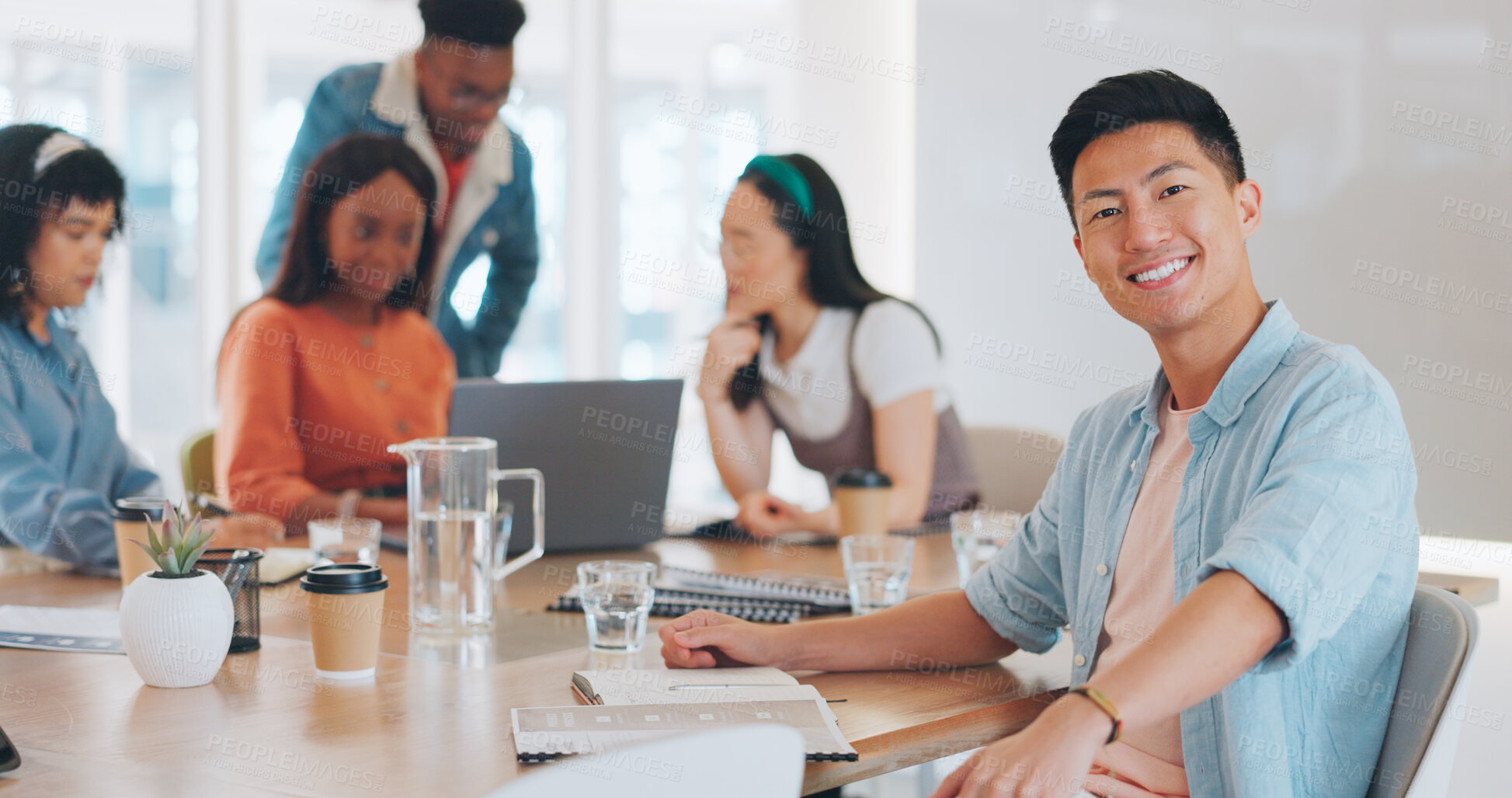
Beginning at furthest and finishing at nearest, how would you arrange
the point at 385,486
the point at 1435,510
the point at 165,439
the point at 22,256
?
1. the point at 165,439
2. the point at 1435,510
3. the point at 385,486
4. the point at 22,256

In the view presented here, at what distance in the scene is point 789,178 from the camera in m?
2.67

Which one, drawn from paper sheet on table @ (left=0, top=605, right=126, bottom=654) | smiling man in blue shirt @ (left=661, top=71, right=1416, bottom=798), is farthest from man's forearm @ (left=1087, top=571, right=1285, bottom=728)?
paper sheet on table @ (left=0, top=605, right=126, bottom=654)

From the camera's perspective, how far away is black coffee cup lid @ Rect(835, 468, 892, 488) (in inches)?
80.1

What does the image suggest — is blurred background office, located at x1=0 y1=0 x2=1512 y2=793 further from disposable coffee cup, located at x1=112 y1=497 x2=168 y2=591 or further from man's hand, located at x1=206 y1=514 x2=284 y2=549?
disposable coffee cup, located at x1=112 y1=497 x2=168 y2=591

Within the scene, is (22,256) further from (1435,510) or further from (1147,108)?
(1435,510)

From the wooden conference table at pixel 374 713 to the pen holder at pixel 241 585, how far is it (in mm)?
21

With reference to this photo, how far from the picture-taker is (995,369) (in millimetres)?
3826

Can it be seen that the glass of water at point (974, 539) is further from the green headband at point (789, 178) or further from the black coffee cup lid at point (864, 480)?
the green headband at point (789, 178)

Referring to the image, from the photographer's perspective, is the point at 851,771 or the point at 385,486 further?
the point at 385,486

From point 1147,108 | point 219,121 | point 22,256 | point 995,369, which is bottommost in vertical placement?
point 995,369

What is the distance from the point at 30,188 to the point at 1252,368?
6.51 ft

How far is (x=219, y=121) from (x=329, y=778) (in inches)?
141

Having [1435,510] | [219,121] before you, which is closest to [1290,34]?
[1435,510]

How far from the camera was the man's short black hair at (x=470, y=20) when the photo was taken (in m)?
3.92
